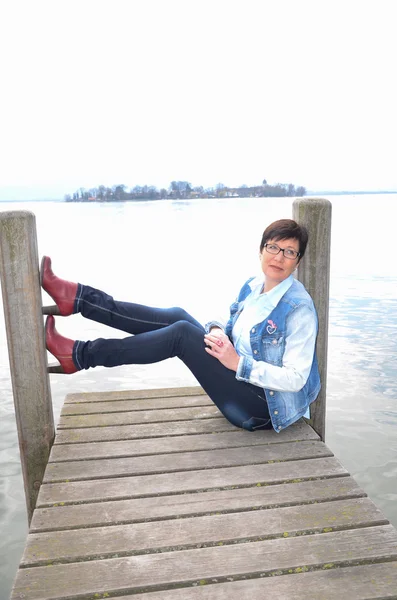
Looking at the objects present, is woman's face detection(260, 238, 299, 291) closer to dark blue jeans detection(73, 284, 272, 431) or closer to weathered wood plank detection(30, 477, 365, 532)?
dark blue jeans detection(73, 284, 272, 431)

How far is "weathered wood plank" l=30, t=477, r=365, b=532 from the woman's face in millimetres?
1095

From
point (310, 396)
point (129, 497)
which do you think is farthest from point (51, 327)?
point (310, 396)

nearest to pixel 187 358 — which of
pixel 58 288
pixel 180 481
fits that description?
pixel 180 481

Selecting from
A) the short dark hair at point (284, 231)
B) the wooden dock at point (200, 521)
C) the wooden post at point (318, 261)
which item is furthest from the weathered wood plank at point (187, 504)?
the short dark hair at point (284, 231)

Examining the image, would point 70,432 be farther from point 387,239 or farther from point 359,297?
point 387,239

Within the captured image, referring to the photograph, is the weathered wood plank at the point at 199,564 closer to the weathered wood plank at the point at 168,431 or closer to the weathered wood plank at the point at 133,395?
the weathered wood plank at the point at 168,431

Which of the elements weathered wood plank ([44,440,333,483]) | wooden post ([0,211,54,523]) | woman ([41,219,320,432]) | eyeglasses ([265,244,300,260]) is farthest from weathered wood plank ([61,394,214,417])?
eyeglasses ([265,244,300,260])

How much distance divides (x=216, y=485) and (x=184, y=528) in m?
0.37

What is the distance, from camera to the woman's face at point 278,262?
3012 mm

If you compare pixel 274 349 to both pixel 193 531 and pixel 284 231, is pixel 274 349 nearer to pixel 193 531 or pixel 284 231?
pixel 284 231

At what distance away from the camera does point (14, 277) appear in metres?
2.93

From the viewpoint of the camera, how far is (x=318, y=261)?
11.0ft

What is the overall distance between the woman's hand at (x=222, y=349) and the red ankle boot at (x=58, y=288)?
0.81m

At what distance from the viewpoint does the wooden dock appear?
77.7 inches
